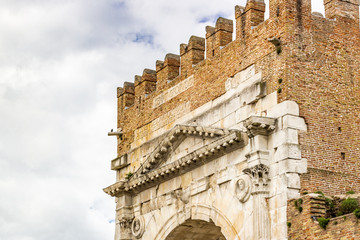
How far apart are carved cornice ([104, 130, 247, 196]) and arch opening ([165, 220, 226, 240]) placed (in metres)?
1.47

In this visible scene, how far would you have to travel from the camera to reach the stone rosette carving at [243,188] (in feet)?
61.5

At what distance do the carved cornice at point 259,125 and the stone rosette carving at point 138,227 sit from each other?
251 inches

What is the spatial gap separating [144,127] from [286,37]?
7.45 meters

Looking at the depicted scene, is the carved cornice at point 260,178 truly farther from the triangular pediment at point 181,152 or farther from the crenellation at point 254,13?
the crenellation at point 254,13

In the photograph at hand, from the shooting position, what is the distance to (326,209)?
56.1ft

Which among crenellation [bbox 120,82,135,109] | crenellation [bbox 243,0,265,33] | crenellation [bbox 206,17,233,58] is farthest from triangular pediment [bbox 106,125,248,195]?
crenellation [bbox 120,82,135,109]

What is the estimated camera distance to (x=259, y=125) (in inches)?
723

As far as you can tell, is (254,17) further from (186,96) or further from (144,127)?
(144,127)

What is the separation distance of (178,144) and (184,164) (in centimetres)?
123

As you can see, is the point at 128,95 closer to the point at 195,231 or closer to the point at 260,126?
the point at 195,231

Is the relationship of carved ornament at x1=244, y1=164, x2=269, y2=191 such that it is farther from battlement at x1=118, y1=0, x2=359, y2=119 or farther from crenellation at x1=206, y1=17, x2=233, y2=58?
crenellation at x1=206, y1=17, x2=233, y2=58

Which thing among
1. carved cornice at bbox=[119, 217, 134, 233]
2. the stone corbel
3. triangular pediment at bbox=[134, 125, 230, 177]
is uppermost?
triangular pediment at bbox=[134, 125, 230, 177]

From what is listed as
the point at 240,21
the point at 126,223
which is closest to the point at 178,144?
the point at 126,223

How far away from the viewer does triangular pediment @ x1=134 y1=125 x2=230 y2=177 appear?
20766 mm
